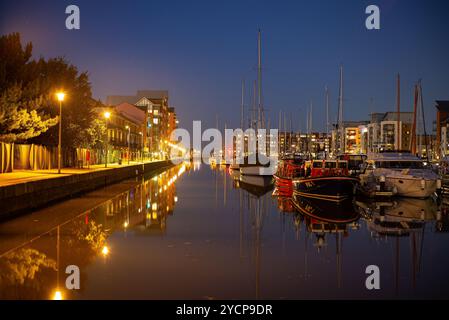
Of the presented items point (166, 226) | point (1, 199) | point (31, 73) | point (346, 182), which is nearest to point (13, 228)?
point (1, 199)

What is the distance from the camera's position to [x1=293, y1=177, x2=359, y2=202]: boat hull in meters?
34.5

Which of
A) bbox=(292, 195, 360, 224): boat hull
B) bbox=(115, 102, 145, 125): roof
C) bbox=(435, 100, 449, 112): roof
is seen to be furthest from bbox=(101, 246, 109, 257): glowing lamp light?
bbox=(435, 100, 449, 112): roof

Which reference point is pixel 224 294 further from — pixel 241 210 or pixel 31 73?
pixel 31 73

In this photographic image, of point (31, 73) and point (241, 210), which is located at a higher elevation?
point (31, 73)

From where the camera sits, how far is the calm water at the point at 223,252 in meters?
12.7

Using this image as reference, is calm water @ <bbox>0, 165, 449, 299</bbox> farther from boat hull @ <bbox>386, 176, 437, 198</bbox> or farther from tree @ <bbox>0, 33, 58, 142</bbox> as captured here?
tree @ <bbox>0, 33, 58, 142</bbox>

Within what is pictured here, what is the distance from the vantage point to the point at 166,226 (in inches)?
954

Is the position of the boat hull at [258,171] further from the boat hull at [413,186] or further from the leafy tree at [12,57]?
the leafy tree at [12,57]

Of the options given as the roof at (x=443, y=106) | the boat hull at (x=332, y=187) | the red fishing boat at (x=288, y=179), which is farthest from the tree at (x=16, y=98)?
the roof at (x=443, y=106)

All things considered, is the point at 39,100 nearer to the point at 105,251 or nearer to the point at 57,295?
the point at 105,251

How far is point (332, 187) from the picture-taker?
34688 mm

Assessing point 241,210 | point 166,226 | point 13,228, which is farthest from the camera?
point 241,210

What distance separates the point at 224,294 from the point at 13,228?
12.5 metres

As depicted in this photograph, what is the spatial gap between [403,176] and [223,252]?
23.6 metres
